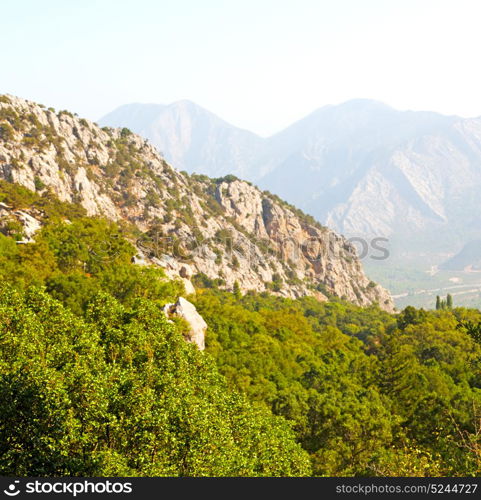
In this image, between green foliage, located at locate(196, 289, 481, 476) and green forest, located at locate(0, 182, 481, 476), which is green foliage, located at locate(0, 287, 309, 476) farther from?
green foliage, located at locate(196, 289, 481, 476)

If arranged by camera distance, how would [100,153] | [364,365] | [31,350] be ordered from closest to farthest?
[31,350] < [364,365] < [100,153]

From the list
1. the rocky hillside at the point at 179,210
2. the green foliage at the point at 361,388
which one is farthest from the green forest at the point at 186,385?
the rocky hillside at the point at 179,210

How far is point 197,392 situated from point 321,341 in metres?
53.2

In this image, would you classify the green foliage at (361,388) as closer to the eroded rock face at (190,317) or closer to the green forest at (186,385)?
the green forest at (186,385)

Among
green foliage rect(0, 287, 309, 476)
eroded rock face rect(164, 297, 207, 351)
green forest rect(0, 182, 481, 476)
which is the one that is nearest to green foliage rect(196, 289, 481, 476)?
green forest rect(0, 182, 481, 476)

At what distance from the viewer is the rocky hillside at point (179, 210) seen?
379 ft

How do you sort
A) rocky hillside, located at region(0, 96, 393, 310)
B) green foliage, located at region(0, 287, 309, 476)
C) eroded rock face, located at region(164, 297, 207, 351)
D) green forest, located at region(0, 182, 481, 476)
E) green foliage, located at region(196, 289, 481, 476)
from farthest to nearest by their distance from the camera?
rocky hillside, located at region(0, 96, 393, 310) < eroded rock face, located at region(164, 297, 207, 351) < green foliage, located at region(196, 289, 481, 476) < green forest, located at region(0, 182, 481, 476) < green foliage, located at region(0, 287, 309, 476)

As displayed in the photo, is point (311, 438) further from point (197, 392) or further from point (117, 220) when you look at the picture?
point (117, 220)

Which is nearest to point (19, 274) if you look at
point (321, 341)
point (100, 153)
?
point (321, 341)

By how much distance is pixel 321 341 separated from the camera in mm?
82875

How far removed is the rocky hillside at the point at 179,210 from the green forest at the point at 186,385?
24.1 m

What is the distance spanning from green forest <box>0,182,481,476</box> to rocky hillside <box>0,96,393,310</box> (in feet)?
78.9

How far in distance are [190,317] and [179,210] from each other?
304 ft

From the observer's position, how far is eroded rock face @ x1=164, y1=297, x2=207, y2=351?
2062 inches
